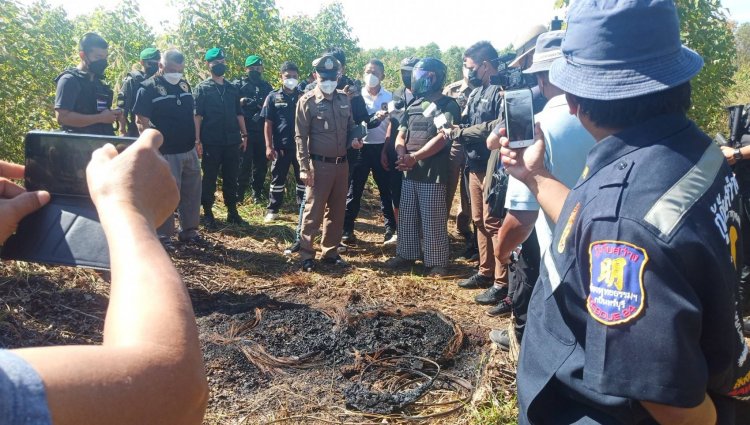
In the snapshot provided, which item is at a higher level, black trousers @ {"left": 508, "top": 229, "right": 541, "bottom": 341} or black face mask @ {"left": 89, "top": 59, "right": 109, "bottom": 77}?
black face mask @ {"left": 89, "top": 59, "right": 109, "bottom": 77}

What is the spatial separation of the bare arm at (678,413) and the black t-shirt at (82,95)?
5.38 meters

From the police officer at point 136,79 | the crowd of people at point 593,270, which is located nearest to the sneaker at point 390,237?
the police officer at point 136,79

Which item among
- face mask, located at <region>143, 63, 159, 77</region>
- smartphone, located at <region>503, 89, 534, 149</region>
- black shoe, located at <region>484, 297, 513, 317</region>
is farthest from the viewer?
face mask, located at <region>143, 63, 159, 77</region>

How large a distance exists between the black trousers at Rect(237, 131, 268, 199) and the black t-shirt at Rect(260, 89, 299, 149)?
0.91 m

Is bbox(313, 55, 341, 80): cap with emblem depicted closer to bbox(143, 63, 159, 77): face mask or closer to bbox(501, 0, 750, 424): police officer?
bbox(143, 63, 159, 77): face mask

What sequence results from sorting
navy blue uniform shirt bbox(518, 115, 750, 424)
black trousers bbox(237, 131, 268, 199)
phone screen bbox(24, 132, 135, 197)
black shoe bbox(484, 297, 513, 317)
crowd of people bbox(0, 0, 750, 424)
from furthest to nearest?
black trousers bbox(237, 131, 268, 199) → black shoe bbox(484, 297, 513, 317) → phone screen bbox(24, 132, 135, 197) → navy blue uniform shirt bbox(518, 115, 750, 424) → crowd of people bbox(0, 0, 750, 424)

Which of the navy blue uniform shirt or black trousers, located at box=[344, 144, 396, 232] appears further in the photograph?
black trousers, located at box=[344, 144, 396, 232]

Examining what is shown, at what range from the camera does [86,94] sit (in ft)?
17.8

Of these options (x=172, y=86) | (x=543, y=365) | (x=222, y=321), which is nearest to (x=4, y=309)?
(x=222, y=321)

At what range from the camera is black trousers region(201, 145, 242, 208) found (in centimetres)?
704

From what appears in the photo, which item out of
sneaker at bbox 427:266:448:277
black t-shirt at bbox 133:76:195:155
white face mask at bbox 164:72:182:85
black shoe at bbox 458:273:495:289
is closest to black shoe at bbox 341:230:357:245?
sneaker at bbox 427:266:448:277

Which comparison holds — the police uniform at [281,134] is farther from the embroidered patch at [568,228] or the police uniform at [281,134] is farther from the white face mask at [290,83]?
the embroidered patch at [568,228]

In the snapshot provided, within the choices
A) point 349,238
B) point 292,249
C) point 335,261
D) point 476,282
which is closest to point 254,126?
point 349,238

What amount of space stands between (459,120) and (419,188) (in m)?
0.82
